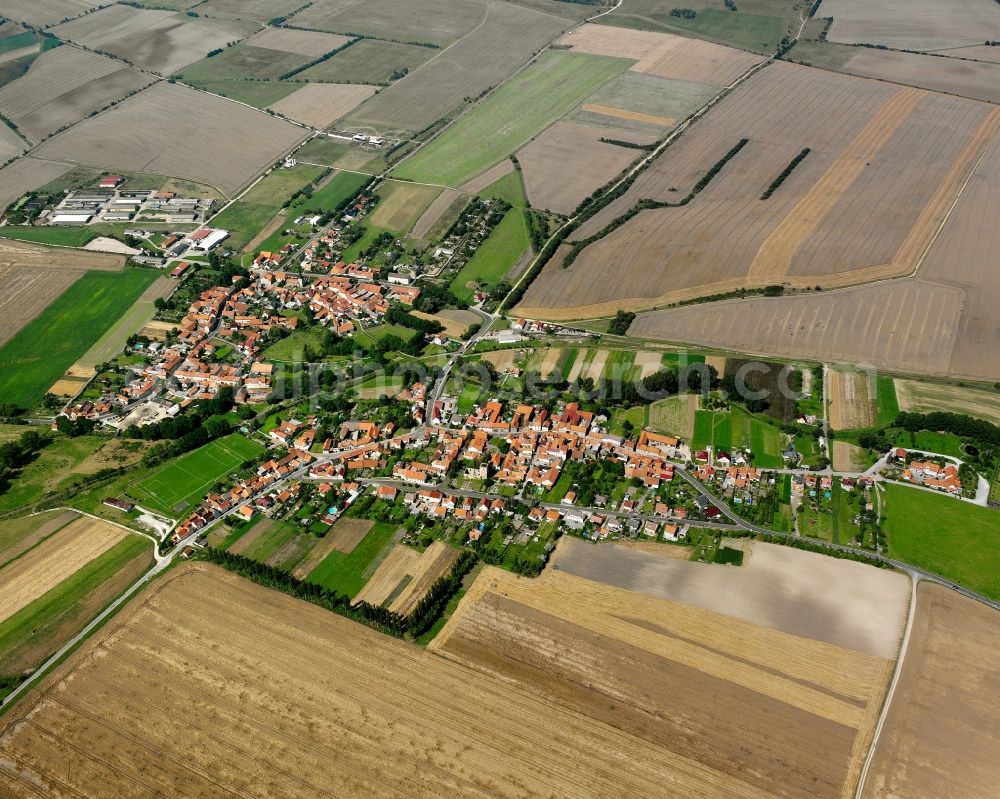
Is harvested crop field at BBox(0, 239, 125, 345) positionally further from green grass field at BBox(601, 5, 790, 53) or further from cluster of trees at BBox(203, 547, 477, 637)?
green grass field at BBox(601, 5, 790, 53)

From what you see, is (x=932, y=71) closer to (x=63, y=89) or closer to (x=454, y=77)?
(x=454, y=77)

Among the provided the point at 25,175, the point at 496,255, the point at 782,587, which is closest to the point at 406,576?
the point at 782,587

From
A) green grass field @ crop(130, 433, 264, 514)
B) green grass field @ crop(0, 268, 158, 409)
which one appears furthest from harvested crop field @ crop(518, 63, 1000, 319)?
green grass field @ crop(0, 268, 158, 409)

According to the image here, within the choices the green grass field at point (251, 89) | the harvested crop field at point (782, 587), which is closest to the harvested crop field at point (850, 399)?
the harvested crop field at point (782, 587)

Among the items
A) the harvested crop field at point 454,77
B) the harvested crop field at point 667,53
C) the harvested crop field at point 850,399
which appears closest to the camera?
the harvested crop field at point 850,399

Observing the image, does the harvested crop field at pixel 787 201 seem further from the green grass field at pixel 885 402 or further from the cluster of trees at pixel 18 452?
the cluster of trees at pixel 18 452

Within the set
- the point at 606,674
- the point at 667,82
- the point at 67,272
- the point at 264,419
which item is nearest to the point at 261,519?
the point at 264,419
